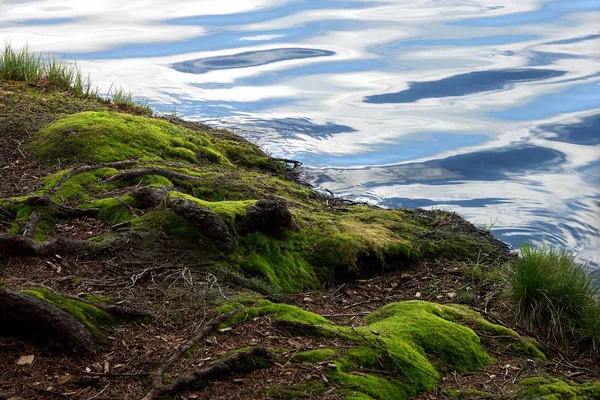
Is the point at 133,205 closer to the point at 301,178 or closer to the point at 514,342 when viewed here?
the point at 514,342

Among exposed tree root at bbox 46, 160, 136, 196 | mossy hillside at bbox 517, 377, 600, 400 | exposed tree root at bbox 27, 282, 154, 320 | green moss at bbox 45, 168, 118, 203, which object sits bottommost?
mossy hillside at bbox 517, 377, 600, 400

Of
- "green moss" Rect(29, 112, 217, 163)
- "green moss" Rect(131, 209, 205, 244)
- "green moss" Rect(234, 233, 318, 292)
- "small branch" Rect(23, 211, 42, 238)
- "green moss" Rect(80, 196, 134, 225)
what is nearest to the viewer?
"small branch" Rect(23, 211, 42, 238)

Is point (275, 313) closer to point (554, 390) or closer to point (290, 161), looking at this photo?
point (554, 390)

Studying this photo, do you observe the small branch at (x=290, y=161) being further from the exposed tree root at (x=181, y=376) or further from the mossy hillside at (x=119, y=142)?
the exposed tree root at (x=181, y=376)

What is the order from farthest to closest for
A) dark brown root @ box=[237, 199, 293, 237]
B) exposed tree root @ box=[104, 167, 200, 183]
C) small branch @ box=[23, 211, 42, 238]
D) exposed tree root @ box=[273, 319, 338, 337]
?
exposed tree root @ box=[104, 167, 200, 183]
dark brown root @ box=[237, 199, 293, 237]
small branch @ box=[23, 211, 42, 238]
exposed tree root @ box=[273, 319, 338, 337]

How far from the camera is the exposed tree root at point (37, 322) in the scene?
13.6 feet

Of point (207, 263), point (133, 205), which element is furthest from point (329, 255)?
point (133, 205)

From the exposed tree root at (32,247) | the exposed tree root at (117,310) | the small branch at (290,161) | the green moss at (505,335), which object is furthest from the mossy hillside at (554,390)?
the small branch at (290,161)

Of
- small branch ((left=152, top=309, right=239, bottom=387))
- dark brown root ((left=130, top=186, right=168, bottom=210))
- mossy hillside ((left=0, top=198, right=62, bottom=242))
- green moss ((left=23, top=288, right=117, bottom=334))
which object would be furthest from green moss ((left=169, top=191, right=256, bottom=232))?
green moss ((left=23, top=288, right=117, bottom=334))

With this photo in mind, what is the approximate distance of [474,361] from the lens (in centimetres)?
518

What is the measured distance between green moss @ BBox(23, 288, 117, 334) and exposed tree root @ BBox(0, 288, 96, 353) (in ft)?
0.53

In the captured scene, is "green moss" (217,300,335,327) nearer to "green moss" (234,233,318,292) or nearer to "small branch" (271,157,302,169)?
"green moss" (234,233,318,292)

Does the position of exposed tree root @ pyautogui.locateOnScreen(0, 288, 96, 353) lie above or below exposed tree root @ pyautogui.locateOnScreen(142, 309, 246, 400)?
above

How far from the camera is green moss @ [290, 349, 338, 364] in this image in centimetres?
438
